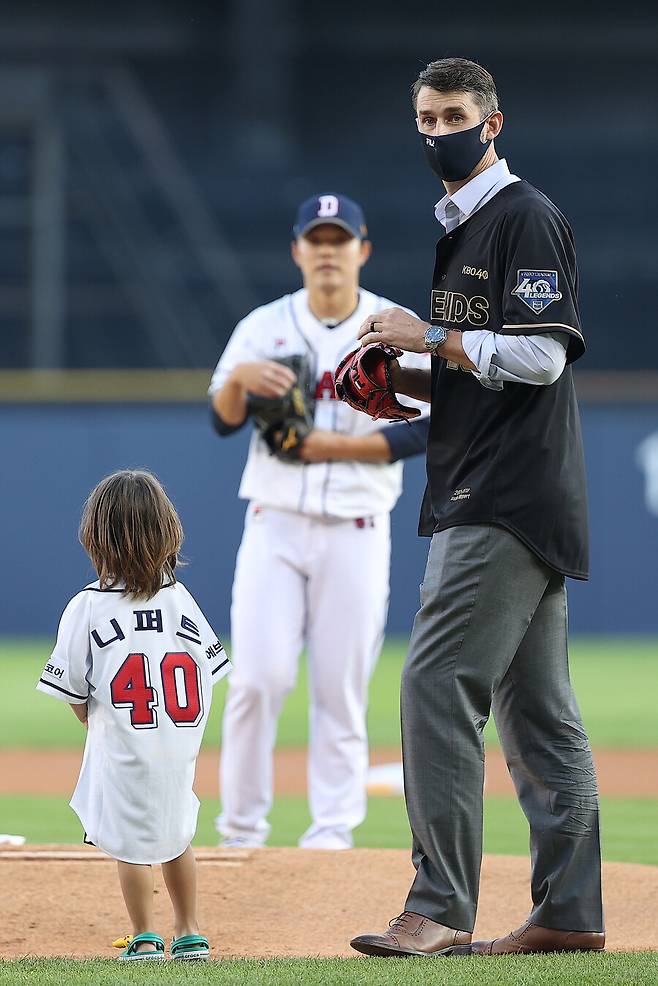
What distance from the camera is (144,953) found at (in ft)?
10.5

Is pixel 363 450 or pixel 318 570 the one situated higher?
pixel 363 450

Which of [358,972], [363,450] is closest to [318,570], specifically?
[363,450]

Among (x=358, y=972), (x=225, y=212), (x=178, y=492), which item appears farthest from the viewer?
(x=225, y=212)

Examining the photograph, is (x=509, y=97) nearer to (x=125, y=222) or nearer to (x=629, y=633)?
(x=125, y=222)

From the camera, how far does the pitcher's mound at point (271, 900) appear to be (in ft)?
11.8

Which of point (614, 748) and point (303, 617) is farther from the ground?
point (303, 617)

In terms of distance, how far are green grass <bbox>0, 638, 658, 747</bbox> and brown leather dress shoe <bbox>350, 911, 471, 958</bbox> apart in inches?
202

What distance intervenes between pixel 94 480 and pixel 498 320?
31.3 ft

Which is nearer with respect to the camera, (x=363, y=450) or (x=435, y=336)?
(x=435, y=336)

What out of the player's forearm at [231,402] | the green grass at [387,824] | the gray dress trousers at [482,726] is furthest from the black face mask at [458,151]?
the green grass at [387,824]

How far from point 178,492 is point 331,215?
7.27 meters

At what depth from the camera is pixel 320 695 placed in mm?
5238

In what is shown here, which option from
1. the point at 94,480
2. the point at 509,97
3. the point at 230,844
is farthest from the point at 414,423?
the point at 509,97

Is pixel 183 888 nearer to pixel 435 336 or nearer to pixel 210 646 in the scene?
pixel 210 646
